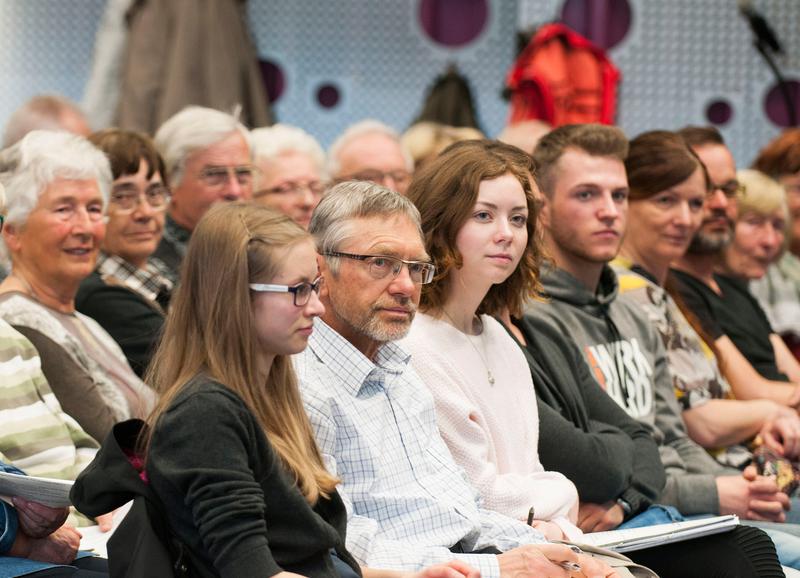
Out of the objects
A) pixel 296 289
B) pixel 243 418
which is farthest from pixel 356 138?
pixel 243 418

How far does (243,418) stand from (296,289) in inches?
A: 11.6

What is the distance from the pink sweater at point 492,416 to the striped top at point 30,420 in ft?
2.90

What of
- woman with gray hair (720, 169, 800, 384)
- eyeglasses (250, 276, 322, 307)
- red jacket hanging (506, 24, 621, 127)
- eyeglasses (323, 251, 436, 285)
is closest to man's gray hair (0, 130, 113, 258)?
eyeglasses (323, 251, 436, 285)

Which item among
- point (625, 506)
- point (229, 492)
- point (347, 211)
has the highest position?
point (347, 211)

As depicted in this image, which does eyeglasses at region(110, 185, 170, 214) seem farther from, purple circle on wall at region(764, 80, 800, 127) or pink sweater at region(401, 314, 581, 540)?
purple circle on wall at region(764, 80, 800, 127)

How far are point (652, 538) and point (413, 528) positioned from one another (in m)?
0.73

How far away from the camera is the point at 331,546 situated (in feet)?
8.82

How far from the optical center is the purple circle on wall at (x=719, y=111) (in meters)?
8.02

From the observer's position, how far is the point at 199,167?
519 cm

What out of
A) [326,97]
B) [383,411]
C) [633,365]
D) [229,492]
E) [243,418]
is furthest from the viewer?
[326,97]

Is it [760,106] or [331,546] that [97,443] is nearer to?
[331,546]

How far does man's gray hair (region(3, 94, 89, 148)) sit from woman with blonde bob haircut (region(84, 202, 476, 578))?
10.2ft

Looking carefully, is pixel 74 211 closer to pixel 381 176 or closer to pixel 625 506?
pixel 625 506

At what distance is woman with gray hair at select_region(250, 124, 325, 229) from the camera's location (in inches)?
219
